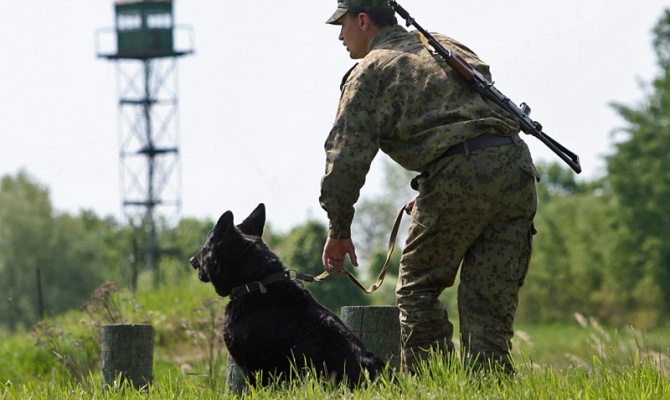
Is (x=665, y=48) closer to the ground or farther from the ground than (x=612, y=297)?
farther from the ground

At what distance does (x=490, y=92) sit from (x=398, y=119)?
534mm

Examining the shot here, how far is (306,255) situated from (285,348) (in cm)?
1175

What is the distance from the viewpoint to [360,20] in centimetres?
632

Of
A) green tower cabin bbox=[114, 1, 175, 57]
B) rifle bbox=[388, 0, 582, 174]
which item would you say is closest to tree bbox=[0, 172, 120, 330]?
green tower cabin bbox=[114, 1, 175, 57]

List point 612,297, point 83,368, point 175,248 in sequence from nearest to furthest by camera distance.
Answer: point 83,368 < point 175,248 < point 612,297

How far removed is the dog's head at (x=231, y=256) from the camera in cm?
637

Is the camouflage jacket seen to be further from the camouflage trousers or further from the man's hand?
the camouflage trousers

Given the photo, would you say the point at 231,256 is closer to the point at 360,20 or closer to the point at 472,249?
the point at 472,249

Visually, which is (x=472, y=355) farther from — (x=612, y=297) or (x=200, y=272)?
(x=612, y=297)

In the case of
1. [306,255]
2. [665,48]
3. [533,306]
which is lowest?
[533,306]

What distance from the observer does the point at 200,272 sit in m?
6.62

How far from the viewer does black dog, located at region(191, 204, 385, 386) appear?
5895 mm

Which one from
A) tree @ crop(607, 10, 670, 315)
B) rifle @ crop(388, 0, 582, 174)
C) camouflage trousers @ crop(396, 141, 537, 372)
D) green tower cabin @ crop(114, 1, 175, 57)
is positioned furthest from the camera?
green tower cabin @ crop(114, 1, 175, 57)

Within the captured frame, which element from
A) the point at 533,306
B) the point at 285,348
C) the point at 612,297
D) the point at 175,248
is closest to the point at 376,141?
the point at 285,348
